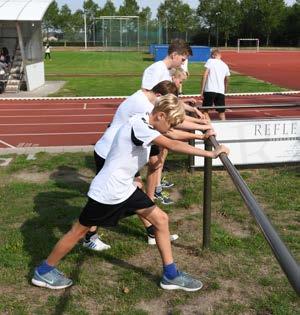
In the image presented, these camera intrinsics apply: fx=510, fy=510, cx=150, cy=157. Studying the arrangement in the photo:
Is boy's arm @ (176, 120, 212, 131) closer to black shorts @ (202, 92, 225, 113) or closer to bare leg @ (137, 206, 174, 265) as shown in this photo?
bare leg @ (137, 206, 174, 265)

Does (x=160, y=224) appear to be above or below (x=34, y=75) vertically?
above

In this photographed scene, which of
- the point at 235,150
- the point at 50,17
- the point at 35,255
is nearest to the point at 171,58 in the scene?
the point at 35,255

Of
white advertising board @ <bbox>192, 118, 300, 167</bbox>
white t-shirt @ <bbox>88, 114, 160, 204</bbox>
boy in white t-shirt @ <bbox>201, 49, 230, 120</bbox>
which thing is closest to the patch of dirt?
white advertising board @ <bbox>192, 118, 300, 167</bbox>

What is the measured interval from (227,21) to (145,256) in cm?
7315

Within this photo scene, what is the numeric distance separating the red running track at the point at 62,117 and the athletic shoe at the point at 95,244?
552cm

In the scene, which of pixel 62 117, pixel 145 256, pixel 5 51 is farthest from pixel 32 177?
pixel 5 51

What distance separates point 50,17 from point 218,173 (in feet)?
258

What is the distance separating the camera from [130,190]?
147 inches

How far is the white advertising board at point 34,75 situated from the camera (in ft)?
64.4

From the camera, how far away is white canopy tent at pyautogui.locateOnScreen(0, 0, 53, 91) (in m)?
18.6

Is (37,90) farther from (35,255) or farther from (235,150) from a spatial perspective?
(35,255)

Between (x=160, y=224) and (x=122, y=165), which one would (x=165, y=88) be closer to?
(x=122, y=165)

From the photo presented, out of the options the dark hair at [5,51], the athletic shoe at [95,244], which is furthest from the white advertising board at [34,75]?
the athletic shoe at [95,244]

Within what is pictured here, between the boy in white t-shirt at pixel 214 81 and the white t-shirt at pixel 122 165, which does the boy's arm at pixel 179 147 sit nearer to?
the white t-shirt at pixel 122 165
